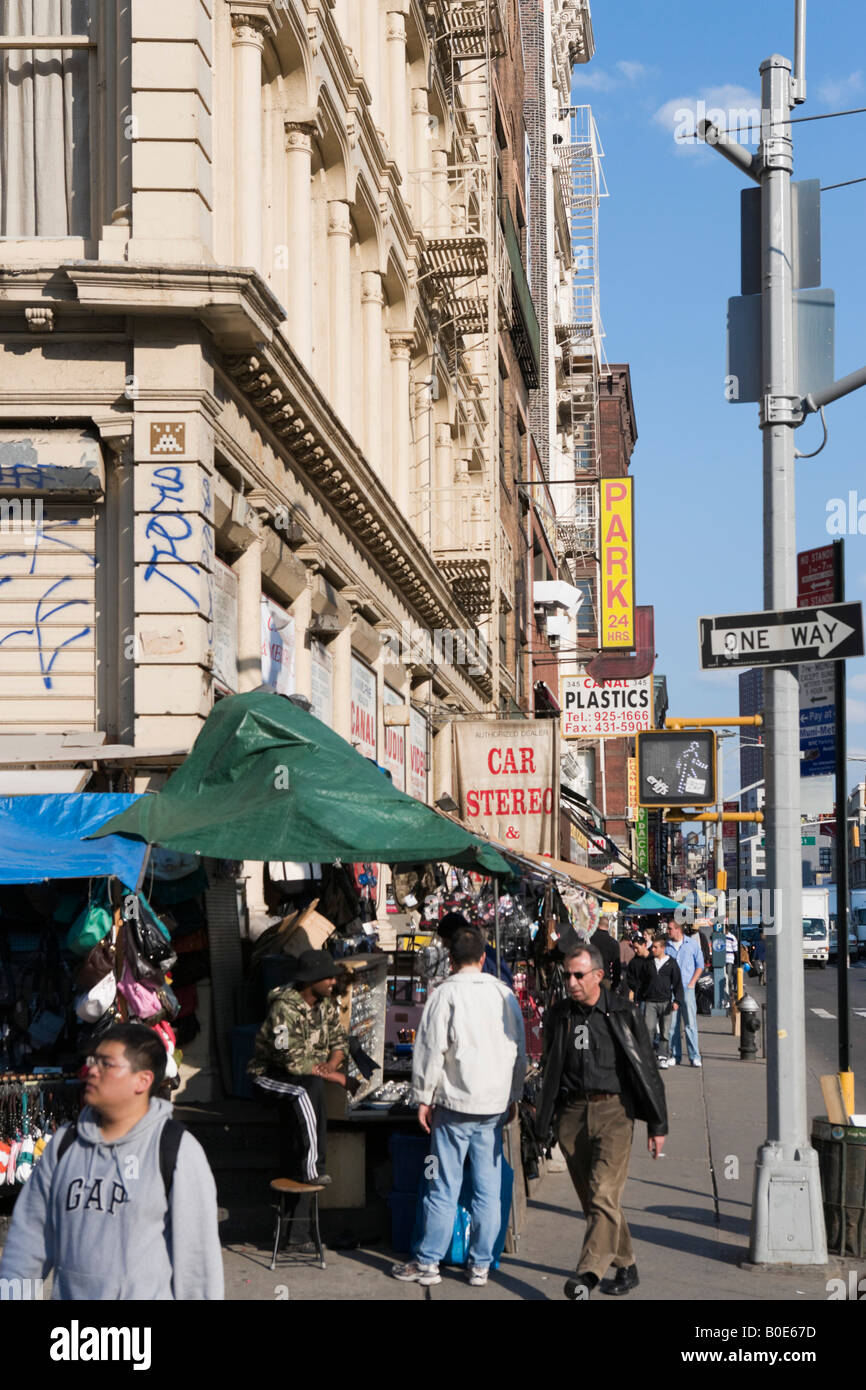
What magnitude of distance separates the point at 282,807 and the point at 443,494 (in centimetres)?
2025

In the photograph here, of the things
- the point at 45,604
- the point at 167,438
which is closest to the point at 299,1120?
the point at 45,604

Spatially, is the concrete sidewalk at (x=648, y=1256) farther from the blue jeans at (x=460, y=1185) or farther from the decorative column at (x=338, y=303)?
the decorative column at (x=338, y=303)

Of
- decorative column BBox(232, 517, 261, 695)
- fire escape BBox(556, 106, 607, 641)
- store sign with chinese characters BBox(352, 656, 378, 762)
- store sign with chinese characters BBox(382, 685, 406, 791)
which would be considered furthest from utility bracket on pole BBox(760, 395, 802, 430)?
fire escape BBox(556, 106, 607, 641)

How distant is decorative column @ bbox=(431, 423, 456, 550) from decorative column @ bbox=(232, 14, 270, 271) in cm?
1167

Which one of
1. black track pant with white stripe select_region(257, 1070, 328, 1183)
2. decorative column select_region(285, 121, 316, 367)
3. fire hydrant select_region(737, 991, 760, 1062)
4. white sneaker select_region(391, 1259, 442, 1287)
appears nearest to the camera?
white sneaker select_region(391, 1259, 442, 1287)

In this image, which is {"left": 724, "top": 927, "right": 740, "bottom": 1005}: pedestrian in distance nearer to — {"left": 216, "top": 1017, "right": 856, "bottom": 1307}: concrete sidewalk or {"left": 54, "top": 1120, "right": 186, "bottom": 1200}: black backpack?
{"left": 216, "top": 1017, "right": 856, "bottom": 1307}: concrete sidewalk

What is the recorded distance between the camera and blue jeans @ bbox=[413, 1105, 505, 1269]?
30.2ft

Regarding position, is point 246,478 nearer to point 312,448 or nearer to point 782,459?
point 312,448

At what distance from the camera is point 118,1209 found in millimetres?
5016

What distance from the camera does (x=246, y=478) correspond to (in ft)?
49.6

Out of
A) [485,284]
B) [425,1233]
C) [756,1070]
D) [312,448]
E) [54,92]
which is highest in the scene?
[485,284]
